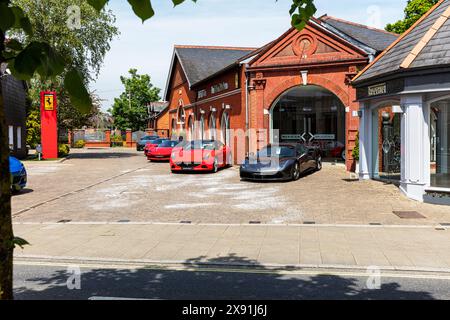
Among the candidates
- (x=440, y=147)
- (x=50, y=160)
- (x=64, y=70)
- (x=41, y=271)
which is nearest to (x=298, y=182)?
(x=440, y=147)

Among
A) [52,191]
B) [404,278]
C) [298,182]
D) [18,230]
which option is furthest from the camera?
[298,182]

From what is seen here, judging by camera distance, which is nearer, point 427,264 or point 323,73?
point 427,264

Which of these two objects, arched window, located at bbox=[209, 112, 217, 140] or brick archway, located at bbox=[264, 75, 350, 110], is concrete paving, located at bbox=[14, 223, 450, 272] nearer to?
brick archway, located at bbox=[264, 75, 350, 110]

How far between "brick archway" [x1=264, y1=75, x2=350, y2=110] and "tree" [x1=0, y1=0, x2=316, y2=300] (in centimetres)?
2011

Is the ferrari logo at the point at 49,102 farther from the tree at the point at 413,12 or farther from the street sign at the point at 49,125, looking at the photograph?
the tree at the point at 413,12

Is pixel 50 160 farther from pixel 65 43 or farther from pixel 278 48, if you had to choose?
pixel 278 48

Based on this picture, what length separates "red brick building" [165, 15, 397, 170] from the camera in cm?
2125

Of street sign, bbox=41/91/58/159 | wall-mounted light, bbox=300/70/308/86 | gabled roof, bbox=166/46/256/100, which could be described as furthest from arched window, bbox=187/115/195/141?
wall-mounted light, bbox=300/70/308/86

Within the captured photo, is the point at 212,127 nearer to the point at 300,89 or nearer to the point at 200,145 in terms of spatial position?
the point at 300,89

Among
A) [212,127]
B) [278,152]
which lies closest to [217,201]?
[278,152]

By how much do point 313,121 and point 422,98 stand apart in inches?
556

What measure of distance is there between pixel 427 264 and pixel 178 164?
51.6ft

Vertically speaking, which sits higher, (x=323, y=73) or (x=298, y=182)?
(x=323, y=73)

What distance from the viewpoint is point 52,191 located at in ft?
53.0
